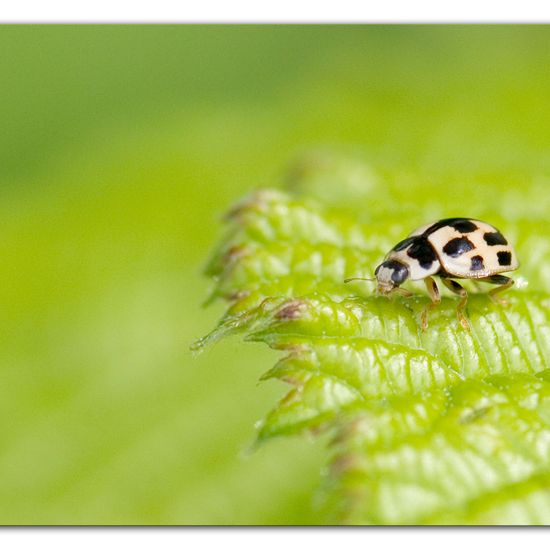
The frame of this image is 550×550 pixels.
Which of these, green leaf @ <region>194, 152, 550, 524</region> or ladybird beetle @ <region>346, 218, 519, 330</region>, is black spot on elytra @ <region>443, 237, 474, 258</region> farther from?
green leaf @ <region>194, 152, 550, 524</region>

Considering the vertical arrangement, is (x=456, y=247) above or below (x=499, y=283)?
above

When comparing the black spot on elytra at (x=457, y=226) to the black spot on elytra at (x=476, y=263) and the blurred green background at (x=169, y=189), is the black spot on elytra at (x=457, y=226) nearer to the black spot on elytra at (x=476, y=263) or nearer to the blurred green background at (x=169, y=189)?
the black spot on elytra at (x=476, y=263)

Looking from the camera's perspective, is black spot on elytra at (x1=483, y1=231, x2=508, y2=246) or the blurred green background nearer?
black spot on elytra at (x1=483, y1=231, x2=508, y2=246)

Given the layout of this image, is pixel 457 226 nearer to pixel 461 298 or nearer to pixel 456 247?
pixel 456 247

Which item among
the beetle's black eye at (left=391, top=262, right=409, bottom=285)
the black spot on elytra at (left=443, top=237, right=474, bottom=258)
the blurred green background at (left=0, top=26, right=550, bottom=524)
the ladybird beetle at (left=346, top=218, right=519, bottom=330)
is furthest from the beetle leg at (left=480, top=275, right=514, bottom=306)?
the blurred green background at (left=0, top=26, right=550, bottom=524)

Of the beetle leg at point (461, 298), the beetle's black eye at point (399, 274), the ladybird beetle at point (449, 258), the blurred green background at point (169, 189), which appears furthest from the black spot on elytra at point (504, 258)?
the blurred green background at point (169, 189)

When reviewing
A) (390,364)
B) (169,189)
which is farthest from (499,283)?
(169,189)

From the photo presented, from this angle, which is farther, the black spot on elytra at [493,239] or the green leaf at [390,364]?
the black spot on elytra at [493,239]
